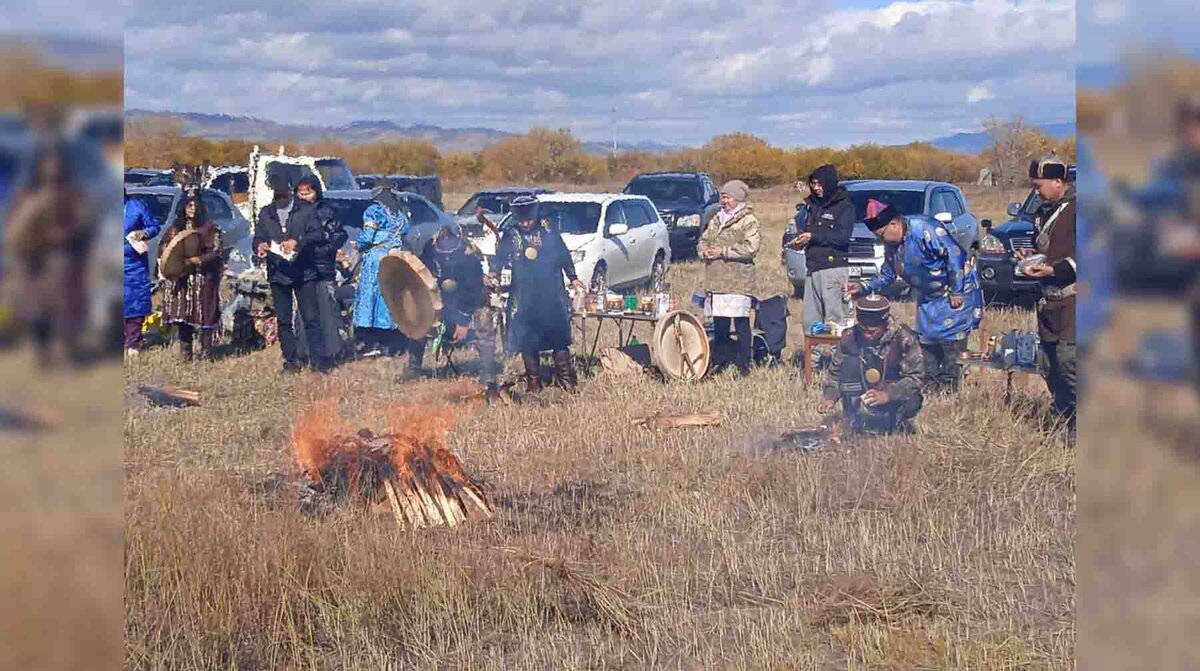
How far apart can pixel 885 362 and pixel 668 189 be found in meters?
16.5

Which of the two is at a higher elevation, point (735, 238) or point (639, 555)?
point (735, 238)

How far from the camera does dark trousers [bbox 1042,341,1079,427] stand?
797cm

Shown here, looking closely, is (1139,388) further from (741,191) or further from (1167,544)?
(741,191)

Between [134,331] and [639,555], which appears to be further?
[134,331]

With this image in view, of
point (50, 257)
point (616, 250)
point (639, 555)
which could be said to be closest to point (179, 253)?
point (616, 250)

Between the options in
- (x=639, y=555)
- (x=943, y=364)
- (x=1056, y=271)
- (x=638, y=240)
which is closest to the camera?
(x=639, y=555)

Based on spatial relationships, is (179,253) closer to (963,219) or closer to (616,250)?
(616,250)

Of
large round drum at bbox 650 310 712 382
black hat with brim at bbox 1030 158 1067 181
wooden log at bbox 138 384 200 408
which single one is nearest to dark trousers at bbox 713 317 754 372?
large round drum at bbox 650 310 712 382

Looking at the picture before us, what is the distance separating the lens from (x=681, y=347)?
11.3 metres

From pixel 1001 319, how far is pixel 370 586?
10.4 metres

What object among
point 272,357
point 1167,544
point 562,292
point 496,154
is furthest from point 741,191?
point 1167,544

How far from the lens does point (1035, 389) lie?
930cm

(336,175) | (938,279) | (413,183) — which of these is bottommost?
(938,279)

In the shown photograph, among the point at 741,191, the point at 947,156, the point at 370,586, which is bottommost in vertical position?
the point at 370,586
